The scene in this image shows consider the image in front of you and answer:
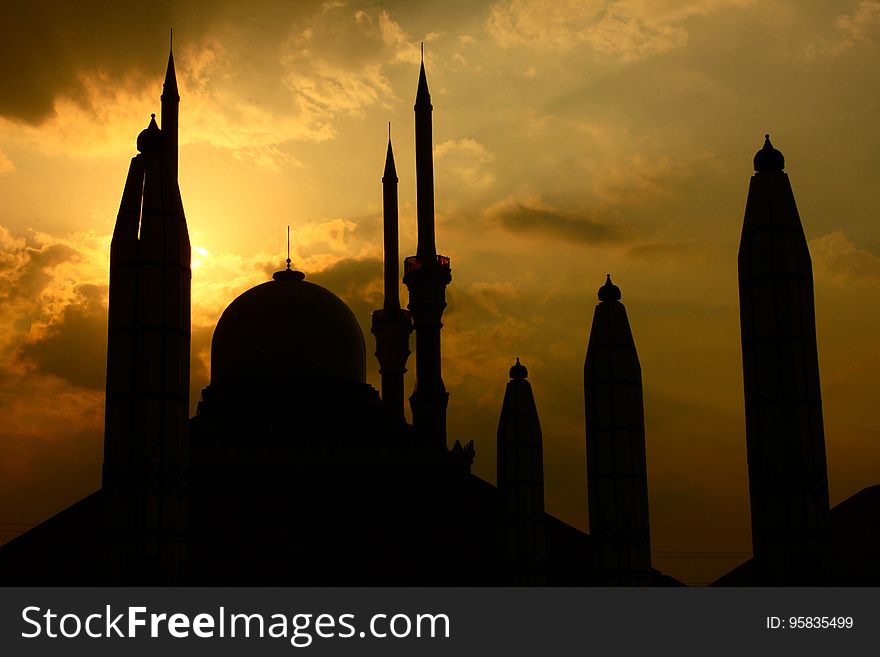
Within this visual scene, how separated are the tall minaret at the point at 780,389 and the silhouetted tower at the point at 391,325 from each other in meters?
38.0

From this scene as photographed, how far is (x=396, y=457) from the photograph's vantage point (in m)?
46.7

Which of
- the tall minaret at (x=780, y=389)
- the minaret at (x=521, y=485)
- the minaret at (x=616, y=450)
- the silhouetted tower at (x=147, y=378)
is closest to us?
the silhouetted tower at (x=147, y=378)

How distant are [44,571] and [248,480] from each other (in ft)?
27.3

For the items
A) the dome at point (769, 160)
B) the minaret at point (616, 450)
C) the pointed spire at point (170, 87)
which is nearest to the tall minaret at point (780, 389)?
the dome at point (769, 160)

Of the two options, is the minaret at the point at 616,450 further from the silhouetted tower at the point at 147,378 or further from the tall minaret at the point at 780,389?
the silhouetted tower at the point at 147,378

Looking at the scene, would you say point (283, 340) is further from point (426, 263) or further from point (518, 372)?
Result: point (518, 372)

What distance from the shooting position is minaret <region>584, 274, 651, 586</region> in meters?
26.2

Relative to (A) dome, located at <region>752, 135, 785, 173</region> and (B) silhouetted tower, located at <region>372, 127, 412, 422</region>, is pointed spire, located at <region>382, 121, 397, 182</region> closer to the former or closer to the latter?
(B) silhouetted tower, located at <region>372, 127, 412, 422</region>

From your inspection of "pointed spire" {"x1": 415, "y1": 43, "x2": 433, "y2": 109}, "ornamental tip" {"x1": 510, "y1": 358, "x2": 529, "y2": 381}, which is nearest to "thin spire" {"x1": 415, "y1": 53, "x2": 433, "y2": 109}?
"pointed spire" {"x1": 415, "y1": 43, "x2": 433, "y2": 109}

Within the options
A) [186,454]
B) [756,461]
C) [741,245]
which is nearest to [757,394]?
[756,461]

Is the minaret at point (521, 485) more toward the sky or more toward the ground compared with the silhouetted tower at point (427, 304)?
more toward the ground

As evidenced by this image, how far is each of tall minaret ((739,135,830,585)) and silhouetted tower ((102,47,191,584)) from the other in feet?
34.5

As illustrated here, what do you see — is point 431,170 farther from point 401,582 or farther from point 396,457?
point 401,582

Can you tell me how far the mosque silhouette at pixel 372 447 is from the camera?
2142cm
